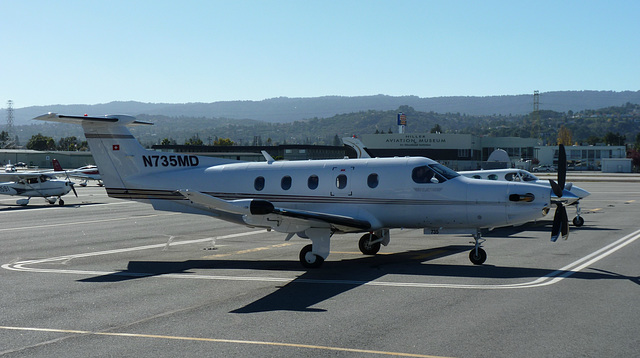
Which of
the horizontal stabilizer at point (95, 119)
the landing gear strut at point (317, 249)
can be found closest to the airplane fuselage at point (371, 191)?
the landing gear strut at point (317, 249)

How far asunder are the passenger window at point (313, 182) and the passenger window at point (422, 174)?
2774 mm

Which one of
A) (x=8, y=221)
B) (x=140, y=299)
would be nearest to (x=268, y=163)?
(x=140, y=299)

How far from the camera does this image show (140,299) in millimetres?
11891

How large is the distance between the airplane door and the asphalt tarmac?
76.4 inches

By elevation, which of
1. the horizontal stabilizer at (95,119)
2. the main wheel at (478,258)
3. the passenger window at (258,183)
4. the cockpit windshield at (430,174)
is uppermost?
the horizontal stabilizer at (95,119)

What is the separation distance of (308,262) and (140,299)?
4758mm

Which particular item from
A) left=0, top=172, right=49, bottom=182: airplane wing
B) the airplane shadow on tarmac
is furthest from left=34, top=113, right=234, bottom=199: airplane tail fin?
left=0, top=172, right=49, bottom=182: airplane wing

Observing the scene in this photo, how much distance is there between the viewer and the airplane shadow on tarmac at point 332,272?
1167cm

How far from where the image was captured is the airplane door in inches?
648

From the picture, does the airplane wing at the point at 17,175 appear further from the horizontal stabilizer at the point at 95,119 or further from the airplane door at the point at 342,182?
the airplane door at the point at 342,182

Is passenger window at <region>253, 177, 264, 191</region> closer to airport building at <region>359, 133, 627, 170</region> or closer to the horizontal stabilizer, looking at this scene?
the horizontal stabilizer

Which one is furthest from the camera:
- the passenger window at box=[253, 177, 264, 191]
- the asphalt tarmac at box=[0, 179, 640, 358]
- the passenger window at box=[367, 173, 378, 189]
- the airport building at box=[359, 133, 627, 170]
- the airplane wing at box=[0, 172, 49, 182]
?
the airport building at box=[359, 133, 627, 170]

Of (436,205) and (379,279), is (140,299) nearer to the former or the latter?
(379,279)

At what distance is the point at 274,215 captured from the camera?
48.3 feet
